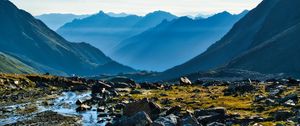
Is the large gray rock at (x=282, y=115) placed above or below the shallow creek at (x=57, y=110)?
below

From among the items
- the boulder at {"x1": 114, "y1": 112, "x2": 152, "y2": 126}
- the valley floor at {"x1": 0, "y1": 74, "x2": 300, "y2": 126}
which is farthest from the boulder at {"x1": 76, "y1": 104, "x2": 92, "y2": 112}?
the boulder at {"x1": 114, "y1": 112, "x2": 152, "y2": 126}

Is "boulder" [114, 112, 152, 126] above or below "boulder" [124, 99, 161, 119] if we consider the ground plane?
below

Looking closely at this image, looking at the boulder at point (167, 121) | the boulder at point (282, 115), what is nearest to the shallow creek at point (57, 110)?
the boulder at point (167, 121)

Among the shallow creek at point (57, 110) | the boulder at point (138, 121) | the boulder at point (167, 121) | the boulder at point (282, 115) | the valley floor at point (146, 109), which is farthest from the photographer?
the shallow creek at point (57, 110)

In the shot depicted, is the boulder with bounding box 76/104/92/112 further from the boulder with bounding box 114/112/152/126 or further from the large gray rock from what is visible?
the large gray rock

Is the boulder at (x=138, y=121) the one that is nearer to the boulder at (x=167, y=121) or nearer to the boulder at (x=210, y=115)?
the boulder at (x=167, y=121)

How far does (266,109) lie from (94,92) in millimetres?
57858

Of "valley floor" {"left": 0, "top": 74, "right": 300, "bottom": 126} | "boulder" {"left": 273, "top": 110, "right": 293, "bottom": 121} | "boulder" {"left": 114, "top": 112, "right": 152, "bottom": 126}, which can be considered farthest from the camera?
"boulder" {"left": 273, "top": 110, "right": 293, "bottom": 121}

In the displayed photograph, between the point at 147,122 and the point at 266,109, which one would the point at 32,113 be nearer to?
the point at 147,122

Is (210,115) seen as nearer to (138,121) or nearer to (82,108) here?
(138,121)

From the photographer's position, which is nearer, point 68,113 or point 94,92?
point 68,113

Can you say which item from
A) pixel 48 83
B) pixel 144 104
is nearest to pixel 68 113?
pixel 144 104

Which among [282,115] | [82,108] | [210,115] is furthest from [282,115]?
[82,108]

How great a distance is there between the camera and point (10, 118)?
241ft
